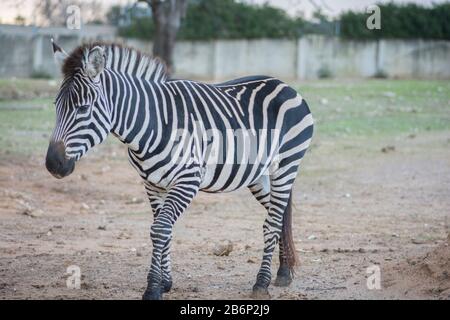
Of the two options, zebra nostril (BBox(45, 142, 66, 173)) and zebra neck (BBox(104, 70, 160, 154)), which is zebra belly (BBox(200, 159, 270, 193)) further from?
zebra nostril (BBox(45, 142, 66, 173))

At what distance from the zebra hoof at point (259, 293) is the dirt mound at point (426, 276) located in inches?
40.1

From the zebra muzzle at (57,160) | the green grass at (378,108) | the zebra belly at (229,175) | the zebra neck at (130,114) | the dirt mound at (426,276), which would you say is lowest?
the green grass at (378,108)

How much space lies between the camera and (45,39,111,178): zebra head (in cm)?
579

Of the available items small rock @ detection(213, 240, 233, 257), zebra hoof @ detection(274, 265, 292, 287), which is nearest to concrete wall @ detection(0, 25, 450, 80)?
small rock @ detection(213, 240, 233, 257)

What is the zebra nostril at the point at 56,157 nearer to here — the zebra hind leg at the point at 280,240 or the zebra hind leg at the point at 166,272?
the zebra hind leg at the point at 166,272

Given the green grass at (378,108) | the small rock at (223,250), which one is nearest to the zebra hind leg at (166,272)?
the small rock at (223,250)

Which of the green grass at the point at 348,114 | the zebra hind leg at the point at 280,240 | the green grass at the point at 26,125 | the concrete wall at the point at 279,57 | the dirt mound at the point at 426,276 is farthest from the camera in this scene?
the concrete wall at the point at 279,57

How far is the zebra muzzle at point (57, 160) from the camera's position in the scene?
5730mm

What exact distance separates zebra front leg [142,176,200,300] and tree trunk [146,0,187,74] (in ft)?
47.3

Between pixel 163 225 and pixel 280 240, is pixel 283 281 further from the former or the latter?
pixel 163 225

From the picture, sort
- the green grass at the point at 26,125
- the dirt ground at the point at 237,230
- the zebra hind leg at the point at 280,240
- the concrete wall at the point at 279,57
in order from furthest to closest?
1. the concrete wall at the point at 279,57
2. the green grass at the point at 26,125
3. the zebra hind leg at the point at 280,240
4. the dirt ground at the point at 237,230

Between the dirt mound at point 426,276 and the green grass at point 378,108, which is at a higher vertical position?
the dirt mound at point 426,276

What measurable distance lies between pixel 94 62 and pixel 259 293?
2.25 metres

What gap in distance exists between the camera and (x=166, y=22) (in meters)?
20.7
